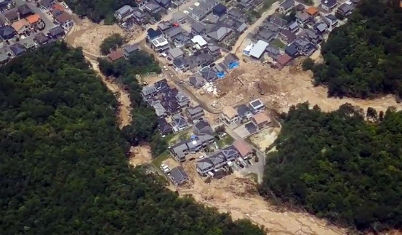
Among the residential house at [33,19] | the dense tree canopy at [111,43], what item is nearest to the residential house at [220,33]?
the dense tree canopy at [111,43]

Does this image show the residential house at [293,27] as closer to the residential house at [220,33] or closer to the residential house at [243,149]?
the residential house at [220,33]

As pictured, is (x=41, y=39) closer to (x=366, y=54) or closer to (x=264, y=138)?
(x=264, y=138)

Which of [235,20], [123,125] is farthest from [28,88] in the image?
[235,20]

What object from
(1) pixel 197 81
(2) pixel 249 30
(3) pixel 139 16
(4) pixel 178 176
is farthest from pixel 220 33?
(4) pixel 178 176

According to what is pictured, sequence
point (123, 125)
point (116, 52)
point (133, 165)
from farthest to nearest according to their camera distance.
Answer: point (116, 52), point (123, 125), point (133, 165)

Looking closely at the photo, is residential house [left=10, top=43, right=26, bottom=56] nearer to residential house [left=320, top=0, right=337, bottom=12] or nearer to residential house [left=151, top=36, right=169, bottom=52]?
residential house [left=151, top=36, right=169, bottom=52]

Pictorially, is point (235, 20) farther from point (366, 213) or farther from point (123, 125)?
point (366, 213)

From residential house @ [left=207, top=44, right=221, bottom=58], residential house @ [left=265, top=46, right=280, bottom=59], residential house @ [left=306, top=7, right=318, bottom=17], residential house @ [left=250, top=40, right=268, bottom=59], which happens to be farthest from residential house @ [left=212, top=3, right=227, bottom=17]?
residential house @ [left=306, top=7, right=318, bottom=17]
